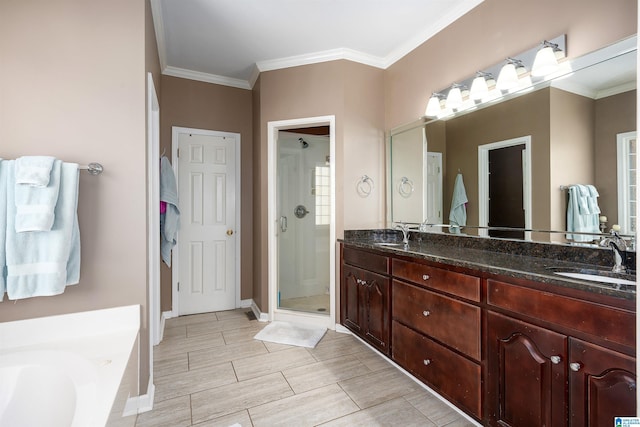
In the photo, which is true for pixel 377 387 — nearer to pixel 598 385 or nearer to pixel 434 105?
pixel 598 385

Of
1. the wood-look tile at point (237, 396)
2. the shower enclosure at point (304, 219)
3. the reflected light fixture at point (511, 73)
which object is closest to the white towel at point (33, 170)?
the wood-look tile at point (237, 396)

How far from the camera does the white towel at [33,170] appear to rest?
1.41 metres

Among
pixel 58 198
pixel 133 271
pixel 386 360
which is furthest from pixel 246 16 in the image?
pixel 386 360

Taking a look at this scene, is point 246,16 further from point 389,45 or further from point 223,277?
point 223,277

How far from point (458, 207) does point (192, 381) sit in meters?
2.29

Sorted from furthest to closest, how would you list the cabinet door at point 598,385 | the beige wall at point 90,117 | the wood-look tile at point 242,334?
the wood-look tile at point 242,334
the beige wall at point 90,117
the cabinet door at point 598,385

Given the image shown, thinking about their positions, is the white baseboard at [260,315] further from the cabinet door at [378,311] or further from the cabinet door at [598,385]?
the cabinet door at [598,385]

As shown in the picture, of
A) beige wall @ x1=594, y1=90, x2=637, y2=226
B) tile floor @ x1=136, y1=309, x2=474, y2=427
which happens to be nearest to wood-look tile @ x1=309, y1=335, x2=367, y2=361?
tile floor @ x1=136, y1=309, x2=474, y2=427

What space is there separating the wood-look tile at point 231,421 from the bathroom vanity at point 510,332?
3.46 ft

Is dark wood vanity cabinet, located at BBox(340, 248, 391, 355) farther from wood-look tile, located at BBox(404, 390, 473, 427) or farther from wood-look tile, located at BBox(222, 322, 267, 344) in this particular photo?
wood-look tile, located at BBox(222, 322, 267, 344)

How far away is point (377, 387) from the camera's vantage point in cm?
203

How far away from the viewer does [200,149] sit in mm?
3420

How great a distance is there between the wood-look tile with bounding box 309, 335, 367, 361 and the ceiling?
8.68 feet

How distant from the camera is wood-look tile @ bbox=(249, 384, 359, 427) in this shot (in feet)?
5.60
